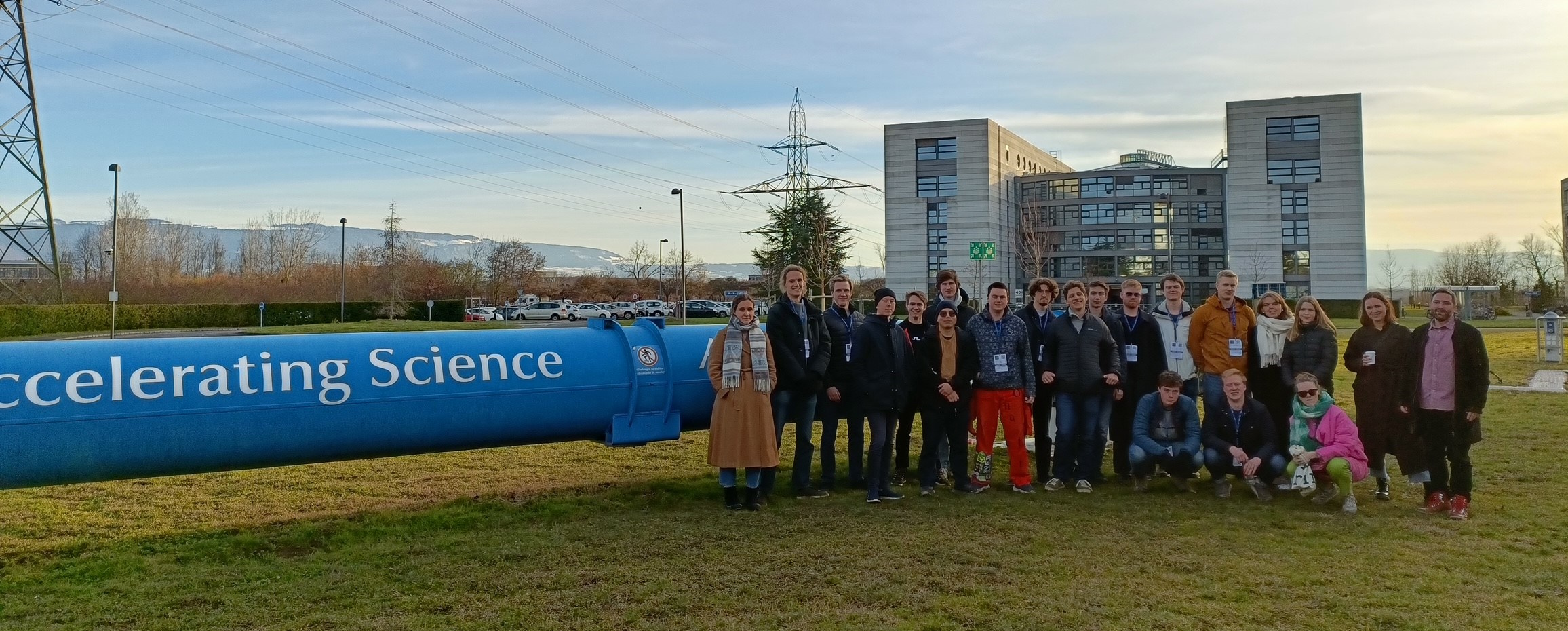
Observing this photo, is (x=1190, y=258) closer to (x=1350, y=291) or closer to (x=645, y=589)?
(x=1350, y=291)

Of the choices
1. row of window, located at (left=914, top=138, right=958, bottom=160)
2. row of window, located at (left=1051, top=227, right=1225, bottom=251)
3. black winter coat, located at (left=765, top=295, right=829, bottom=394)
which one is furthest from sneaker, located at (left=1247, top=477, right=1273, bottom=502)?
row of window, located at (left=1051, top=227, right=1225, bottom=251)

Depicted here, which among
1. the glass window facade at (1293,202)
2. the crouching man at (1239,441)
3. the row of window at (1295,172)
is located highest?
the row of window at (1295,172)

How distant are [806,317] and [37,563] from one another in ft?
16.5

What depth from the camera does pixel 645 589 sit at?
508cm

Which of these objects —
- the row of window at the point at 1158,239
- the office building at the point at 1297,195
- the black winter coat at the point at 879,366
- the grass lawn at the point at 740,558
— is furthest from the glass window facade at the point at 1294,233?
the black winter coat at the point at 879,366

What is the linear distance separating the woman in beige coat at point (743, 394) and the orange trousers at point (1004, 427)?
1689mm

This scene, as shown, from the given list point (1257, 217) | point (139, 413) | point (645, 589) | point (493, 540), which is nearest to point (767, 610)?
point (645, 589)

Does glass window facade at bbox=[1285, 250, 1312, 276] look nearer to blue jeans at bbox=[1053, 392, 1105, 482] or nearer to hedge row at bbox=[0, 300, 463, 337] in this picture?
hedge row at bbox=[0, 300, 463, 337]

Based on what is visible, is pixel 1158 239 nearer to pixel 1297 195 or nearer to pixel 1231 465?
pixel 1297 195

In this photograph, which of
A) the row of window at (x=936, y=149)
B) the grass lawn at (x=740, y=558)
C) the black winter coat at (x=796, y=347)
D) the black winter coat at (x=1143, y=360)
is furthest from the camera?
the row of window at (x=936, y=149)

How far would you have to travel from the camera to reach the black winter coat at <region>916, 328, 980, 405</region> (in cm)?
723

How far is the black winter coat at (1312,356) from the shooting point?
725 cm

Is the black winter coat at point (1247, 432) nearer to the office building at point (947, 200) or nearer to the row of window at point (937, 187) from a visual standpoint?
the office building at point (947, 200)

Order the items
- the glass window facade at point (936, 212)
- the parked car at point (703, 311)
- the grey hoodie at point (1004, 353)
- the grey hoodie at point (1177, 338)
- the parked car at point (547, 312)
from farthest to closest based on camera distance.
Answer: the glass window facade at point (936, 212) < the parked car at point (703, 311) < the parked car at point (547, 312) < the grey hoodie at point (1177, 338) < the grey hoodie at point (1004, 353)
